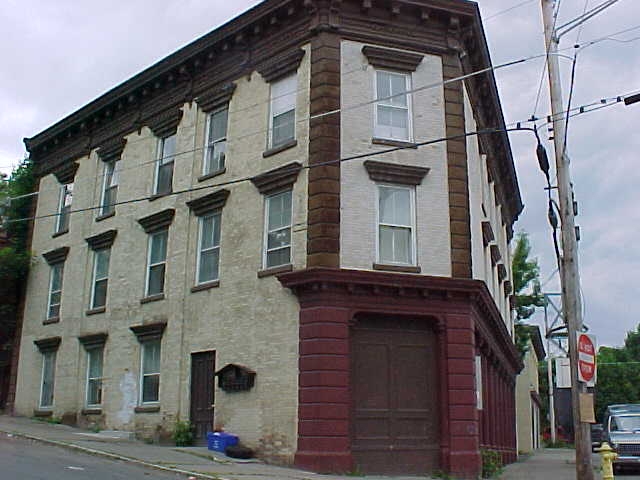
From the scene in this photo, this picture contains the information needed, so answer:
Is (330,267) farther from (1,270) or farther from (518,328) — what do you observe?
(518,328)

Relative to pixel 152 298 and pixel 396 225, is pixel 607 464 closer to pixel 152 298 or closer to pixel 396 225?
pixel 396 225

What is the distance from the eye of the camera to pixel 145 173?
81.3 ft

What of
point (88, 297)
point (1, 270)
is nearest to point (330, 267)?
point (88, 297)

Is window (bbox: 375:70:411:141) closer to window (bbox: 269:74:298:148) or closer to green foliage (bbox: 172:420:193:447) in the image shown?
window (bbox: 269:74:298:148)

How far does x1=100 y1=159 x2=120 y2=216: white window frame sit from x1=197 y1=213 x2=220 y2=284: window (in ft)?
16.4

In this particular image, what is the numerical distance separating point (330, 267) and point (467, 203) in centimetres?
412

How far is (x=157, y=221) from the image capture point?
2359 centimetres

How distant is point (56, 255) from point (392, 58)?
1428 centimetres

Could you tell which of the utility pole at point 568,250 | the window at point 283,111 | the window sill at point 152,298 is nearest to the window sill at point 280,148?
the window at point 283,111

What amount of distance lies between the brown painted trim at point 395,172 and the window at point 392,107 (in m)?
0.97

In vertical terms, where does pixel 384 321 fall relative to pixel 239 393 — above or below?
above

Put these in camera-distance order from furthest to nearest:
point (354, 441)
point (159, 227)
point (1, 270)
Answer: point (1, 270) → point (159, 227) → point (354, 441)

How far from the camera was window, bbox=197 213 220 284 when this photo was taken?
21.6 metres

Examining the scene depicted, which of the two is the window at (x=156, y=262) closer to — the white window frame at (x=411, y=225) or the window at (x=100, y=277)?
the window at (x=100, y=277)
